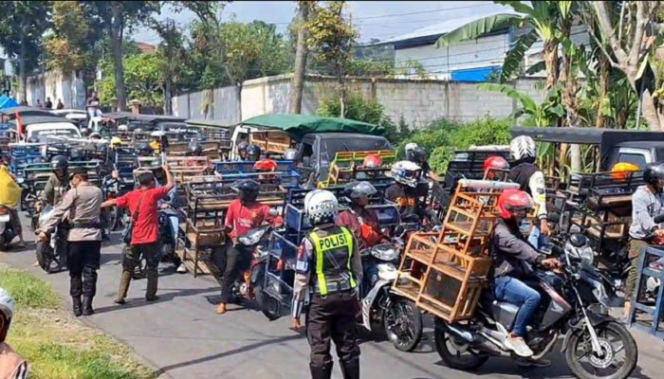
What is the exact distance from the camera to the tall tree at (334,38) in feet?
78.9

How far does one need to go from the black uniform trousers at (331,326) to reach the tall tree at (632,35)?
8630 mm

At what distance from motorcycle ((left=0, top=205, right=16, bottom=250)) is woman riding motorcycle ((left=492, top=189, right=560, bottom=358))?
9110mm

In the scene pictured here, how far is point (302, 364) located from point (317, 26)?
1715 cm

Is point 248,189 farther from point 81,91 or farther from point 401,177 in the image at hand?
point 81,91

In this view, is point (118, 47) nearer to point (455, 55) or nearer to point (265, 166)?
point (455, 55)

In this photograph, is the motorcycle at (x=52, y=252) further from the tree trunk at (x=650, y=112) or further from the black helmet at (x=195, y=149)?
the tree trunk at (x=650, y=112)

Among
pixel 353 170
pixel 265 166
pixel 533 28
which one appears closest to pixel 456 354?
pixel 353 170

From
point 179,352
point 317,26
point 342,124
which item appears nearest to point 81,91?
point 317,26

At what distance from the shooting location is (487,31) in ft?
59.1

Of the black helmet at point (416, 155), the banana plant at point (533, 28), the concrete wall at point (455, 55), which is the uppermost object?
the concrete wall at point (455, 55)

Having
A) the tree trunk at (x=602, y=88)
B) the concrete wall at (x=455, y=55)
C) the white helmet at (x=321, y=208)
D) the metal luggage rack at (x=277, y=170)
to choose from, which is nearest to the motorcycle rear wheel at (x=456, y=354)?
the white helmet at (x=321, y=208)

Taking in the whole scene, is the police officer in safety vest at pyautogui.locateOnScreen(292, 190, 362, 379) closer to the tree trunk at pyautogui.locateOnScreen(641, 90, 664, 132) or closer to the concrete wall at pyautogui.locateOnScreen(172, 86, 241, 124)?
the tree trunk at pyautogui.locateOnScreen(641, 90, 664, 132)

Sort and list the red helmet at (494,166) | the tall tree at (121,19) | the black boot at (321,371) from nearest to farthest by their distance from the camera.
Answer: the black boot at (321,371) → the red helmet at (494,166) → the tall tree at (121,19)

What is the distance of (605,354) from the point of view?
6973mm
